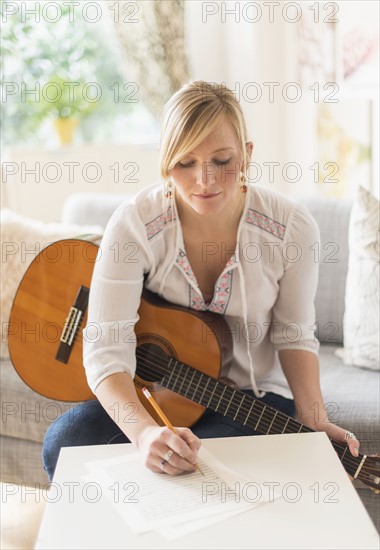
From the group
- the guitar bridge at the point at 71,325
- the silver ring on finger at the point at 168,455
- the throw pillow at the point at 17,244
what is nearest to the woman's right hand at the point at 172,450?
the silver ring on finger at the point at 168,455

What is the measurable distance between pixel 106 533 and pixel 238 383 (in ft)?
2.29

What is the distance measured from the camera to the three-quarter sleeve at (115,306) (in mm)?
1541

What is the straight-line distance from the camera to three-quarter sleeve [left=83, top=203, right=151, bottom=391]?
60.7 inches

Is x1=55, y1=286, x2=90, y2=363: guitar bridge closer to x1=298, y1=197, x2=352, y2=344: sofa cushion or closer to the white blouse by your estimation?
the white blouse

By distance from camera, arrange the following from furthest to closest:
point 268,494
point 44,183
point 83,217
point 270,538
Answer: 1. point 44,183
2. point 83,217
3. point 268,494
4. point 270,538

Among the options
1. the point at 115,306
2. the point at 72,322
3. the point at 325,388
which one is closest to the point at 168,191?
the point at 115,306

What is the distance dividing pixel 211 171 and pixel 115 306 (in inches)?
13.2

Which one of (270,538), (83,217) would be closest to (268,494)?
(270,538)

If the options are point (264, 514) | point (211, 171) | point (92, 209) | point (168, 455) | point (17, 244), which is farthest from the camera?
point (92, 209)

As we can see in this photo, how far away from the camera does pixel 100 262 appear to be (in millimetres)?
1596

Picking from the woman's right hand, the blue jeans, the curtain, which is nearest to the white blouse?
the blue jeans

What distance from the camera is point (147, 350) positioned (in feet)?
5.50

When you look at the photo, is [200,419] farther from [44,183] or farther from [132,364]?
[44,183]

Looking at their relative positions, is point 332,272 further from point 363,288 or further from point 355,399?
point 355,399
